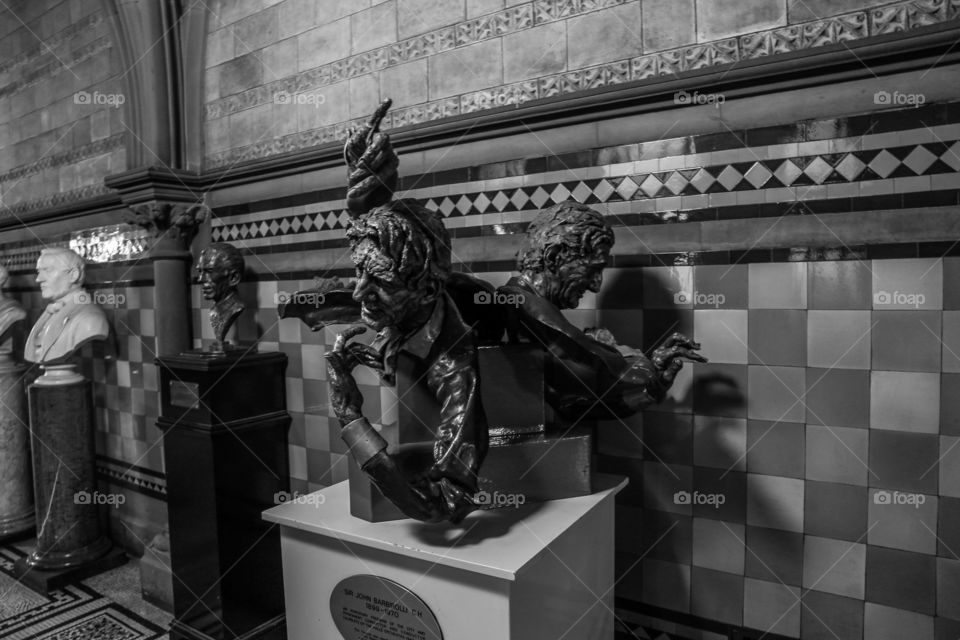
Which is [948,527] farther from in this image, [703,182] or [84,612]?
[84,612]

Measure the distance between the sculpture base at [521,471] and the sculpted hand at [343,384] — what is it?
6.6 inches

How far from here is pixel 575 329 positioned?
1.54m

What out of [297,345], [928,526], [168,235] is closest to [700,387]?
[928,526]

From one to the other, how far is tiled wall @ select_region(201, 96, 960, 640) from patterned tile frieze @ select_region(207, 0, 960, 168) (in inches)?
9.0

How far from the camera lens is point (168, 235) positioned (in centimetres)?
314

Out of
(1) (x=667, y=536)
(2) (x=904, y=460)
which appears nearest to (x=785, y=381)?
(2) (x=904, y=460)

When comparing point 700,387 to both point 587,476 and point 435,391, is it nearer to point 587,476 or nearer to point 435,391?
point 587,476

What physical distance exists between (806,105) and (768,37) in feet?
0.76

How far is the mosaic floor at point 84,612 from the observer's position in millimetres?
2664

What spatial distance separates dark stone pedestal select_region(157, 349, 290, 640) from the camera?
2387 mm

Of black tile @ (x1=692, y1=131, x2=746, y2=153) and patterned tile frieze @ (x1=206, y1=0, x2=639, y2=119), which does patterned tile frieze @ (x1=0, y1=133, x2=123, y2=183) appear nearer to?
patterned tile frieze @ (x1=206, y1=0, x2=639, y2=119)

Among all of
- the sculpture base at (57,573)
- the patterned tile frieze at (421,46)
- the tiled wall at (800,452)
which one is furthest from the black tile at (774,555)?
the sculpture base at (57,573)

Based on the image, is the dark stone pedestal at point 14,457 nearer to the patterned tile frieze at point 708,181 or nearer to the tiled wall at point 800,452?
the patterned tile frieze at point 708,181

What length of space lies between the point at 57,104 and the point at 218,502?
10.9ft
